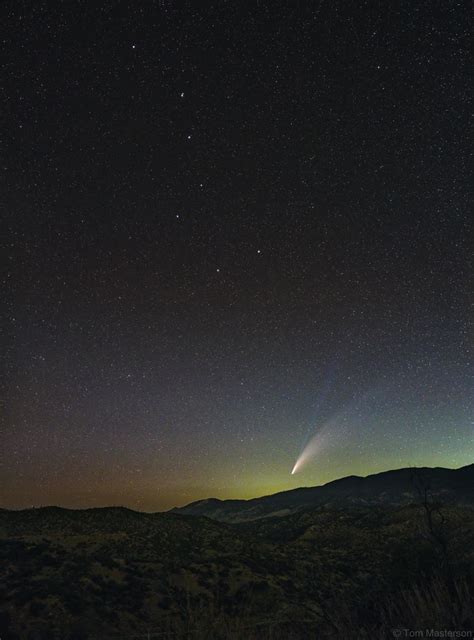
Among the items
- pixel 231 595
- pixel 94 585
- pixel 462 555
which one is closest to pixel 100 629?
pixel 94 585

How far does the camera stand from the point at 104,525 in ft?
111

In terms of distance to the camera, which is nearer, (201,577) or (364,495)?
(201,577)

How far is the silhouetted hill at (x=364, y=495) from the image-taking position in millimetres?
110250

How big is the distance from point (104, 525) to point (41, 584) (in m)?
15.0

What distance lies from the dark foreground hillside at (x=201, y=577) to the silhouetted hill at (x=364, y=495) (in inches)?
2203

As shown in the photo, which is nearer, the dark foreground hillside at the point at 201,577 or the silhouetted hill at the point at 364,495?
the dark foreground hillside at the point at 201,577

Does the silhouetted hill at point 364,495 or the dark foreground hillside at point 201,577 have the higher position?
the silhouetted hill at point 364,495

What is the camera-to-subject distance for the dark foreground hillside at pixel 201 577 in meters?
15.2

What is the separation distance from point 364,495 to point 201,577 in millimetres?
126911

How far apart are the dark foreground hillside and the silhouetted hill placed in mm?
55966

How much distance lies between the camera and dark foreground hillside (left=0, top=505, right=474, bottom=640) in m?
15.2

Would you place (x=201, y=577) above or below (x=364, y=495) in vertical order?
below

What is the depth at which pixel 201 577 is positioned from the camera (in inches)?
920

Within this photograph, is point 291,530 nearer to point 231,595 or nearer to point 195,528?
point 195,528
